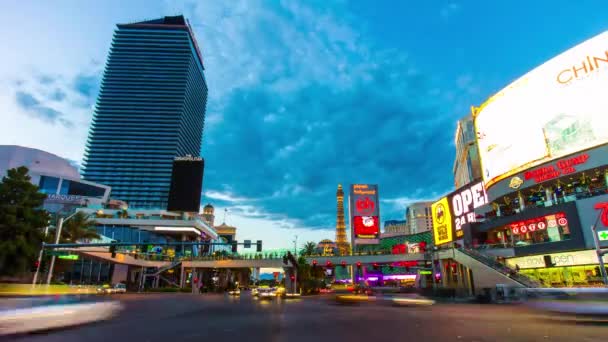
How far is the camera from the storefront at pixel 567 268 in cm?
3525

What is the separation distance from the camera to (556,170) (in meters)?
37.8

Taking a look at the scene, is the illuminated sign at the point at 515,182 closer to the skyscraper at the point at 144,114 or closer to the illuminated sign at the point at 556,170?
the illuminated sign at the point at 556,170

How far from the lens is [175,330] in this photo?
41.2ft

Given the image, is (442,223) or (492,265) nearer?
(492,265)

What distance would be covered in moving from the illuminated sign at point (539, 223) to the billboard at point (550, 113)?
6115 mm

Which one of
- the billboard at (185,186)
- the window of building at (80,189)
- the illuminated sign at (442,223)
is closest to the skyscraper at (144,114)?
the window of building at (80,189)

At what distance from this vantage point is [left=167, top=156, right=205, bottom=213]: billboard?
95688mm

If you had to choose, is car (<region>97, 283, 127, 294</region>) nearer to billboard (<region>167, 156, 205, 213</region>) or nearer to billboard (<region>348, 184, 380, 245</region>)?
billboard (<region>167, 156, 205, 213</region>)

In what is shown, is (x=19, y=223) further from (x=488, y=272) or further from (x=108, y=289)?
(x=488, y=272)

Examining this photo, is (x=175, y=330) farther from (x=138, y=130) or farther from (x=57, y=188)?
(x=138, y=130)

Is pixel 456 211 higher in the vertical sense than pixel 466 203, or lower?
lower

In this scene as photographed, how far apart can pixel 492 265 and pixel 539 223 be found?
7695mm

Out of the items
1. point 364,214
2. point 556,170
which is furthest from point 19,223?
point 364,214

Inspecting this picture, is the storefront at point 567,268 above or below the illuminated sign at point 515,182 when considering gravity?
below
